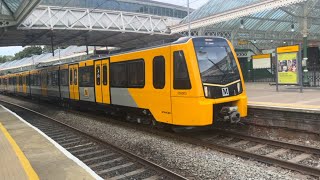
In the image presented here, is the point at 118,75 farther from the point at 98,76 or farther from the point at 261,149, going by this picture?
the point at 261,149

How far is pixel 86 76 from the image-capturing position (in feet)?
54.8

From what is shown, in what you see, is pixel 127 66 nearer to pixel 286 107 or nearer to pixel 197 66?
pixel 197 66

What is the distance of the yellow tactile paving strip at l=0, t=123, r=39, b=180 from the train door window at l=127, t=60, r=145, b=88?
14.8 feet

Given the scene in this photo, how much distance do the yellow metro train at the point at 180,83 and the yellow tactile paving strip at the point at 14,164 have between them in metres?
4.31

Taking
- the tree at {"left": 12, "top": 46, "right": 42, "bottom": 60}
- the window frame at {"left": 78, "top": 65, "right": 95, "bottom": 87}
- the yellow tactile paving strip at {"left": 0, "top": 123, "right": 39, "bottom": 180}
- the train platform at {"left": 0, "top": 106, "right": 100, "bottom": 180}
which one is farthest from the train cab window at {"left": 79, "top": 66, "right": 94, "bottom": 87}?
the tree at {"left": 12, "top": 46, "right": 42, "bottom": 60}

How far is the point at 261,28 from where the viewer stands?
42.4m

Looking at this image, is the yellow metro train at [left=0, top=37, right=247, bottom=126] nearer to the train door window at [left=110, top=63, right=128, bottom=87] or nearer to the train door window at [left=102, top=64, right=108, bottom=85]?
the train door window at [left=110, top=63, right=128, bottom=87]

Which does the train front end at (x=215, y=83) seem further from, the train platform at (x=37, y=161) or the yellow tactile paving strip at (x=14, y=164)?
the yellow tactile paving strip at (x=14, y=164)

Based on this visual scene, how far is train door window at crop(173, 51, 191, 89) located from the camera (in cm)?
999

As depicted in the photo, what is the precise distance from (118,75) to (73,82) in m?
5.99

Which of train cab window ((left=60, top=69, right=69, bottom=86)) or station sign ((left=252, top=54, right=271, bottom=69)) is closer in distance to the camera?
train cab window ((left=60, top=69, right=69, bottom=86))

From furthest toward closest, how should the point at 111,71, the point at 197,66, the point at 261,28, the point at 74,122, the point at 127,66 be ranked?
the point at 261,28 → the point at 74,122 → the point at 111,71 → the point at 127,66 → the point at 197,66

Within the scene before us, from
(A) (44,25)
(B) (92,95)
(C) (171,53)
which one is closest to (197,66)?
(C) (171,53)

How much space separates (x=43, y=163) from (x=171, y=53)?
4789 millimetres
